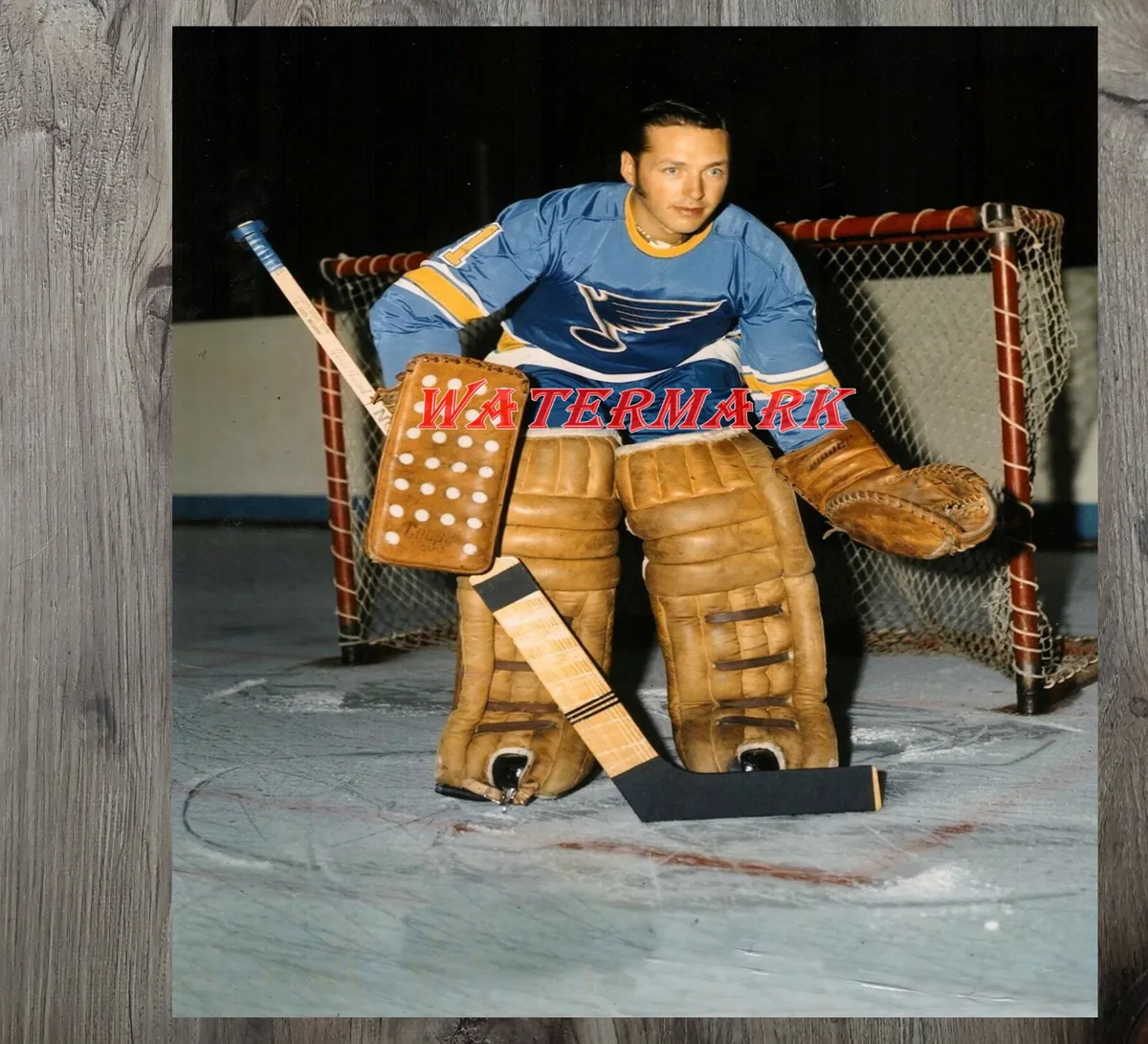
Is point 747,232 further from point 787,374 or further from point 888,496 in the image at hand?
point 888,496

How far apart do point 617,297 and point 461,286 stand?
0.67 ft

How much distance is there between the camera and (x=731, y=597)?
1.57 m

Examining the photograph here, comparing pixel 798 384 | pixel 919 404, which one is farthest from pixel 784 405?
pixel 919 404

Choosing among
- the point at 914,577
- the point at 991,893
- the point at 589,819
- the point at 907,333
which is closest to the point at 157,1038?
the point at 589,819

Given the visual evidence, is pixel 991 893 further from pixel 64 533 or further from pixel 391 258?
pixel 64 533

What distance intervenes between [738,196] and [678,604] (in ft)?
1.78

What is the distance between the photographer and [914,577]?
88.1 inches

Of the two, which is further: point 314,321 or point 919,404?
point 919,404

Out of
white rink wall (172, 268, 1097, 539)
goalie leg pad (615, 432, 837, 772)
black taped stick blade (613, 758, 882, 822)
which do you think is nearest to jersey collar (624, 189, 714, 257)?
→ goalie leg pad (615, 432, 837, 772)

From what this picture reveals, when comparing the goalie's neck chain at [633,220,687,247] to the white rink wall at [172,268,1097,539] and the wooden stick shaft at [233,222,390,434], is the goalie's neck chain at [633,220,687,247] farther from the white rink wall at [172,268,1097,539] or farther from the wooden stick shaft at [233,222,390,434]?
the white rink wall at [172,268,1097,539]

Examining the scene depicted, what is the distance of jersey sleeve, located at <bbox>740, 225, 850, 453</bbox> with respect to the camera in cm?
155

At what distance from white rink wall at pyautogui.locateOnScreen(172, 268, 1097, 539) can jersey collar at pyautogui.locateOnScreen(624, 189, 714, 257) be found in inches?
19.4

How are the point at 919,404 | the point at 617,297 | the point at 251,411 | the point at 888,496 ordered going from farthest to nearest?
the point at 919,404 → the point at 251,411 → the point at 617,297 → the point at 888,496

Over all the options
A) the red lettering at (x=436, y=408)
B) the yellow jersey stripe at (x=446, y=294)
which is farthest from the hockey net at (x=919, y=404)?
the red lettering at (x=436, y=408)
